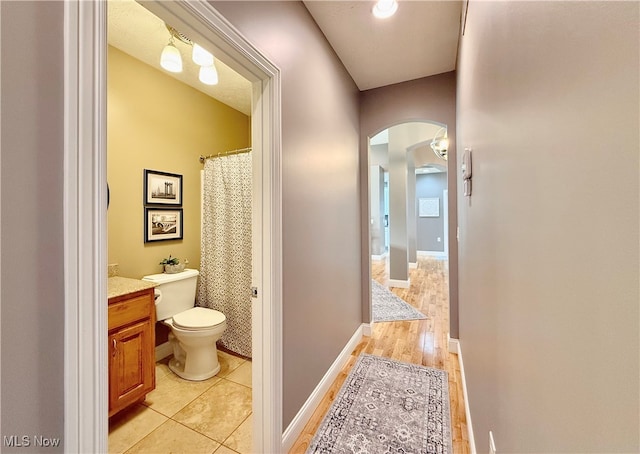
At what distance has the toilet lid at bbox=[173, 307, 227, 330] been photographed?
6.70 feet

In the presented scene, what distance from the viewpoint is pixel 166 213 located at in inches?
97.7

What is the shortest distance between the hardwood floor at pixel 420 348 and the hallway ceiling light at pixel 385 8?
2.59m

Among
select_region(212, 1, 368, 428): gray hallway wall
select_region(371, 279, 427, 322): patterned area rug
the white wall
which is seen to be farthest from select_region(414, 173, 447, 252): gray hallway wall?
the white wall

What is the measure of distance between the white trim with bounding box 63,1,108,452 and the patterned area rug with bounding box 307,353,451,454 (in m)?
1.22

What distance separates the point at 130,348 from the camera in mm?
1682

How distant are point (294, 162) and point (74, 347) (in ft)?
3.95


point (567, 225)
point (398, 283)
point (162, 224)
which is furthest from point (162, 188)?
point (398, 283)

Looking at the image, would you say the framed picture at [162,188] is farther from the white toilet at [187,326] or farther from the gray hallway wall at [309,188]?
the gray hallway wall at [309,188]

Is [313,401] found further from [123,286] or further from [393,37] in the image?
[393,37]

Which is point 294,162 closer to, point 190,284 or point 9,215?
point 9,215

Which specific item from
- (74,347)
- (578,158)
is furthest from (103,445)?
(578,158)

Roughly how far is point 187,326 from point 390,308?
2678 mm

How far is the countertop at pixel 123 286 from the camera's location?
1634 mm

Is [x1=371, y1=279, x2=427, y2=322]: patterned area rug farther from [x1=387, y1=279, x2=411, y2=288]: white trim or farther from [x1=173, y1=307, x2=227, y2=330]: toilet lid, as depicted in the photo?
[x1=173, y1=307, x2=227, y2=330]: toilet lid
